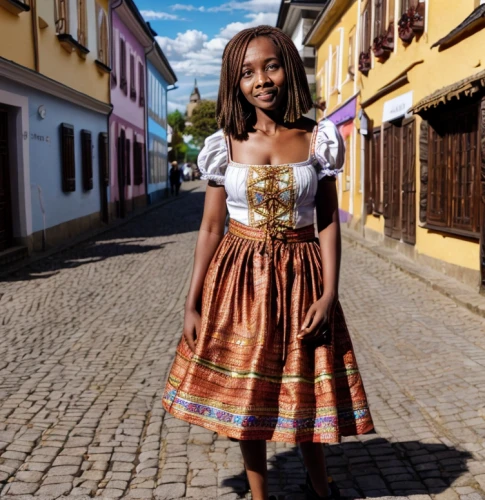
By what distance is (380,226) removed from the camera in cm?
1580

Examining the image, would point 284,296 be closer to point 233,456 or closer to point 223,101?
point 223,101

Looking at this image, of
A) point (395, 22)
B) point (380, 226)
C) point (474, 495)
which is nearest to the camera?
point (474, 495)

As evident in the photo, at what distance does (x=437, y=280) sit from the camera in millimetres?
10211

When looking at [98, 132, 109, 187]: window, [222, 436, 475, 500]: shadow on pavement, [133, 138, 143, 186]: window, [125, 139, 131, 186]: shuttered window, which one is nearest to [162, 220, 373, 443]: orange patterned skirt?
[222, 436, 475, 500]: shadow on pavement

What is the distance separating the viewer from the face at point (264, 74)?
9.11ft

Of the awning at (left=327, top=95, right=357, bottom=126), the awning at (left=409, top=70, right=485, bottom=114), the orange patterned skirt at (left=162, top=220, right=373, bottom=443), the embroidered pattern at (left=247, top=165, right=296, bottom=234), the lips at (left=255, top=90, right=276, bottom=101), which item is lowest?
the orange patterned skirt at (left=162, top=220, right=373, bottom=443)

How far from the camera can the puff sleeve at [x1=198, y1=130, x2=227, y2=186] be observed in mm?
2861

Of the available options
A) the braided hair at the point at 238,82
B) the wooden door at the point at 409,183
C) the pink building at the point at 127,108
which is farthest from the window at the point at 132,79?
the braided hair at the point at 238,82

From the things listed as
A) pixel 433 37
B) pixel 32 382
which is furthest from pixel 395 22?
pixel 32 382

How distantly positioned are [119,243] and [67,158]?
218cm

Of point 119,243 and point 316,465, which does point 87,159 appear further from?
point 316,465

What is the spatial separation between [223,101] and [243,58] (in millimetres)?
183

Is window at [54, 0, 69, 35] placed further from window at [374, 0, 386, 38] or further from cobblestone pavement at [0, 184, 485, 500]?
cobblestone pavement at [0, 184, 485, 500]

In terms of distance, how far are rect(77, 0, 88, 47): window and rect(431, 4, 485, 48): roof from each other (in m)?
9.67
